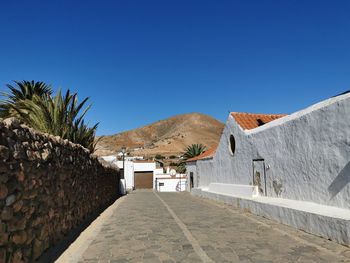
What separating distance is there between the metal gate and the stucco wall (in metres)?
0.30

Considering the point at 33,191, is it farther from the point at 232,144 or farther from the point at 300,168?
the point at 232,144

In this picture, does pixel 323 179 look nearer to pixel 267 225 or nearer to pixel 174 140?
pixel 267 225

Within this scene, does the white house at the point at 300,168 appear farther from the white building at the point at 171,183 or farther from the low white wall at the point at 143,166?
the low white wall at the point at 143,166

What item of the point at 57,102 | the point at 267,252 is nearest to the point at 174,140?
the point at 57,102

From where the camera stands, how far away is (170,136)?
12756 centimetres

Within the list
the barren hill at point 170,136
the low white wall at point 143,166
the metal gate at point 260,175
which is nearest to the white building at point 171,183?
the low white wall at point 143,166

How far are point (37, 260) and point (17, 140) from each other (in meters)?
2.21

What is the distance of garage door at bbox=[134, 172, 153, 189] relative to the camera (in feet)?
154

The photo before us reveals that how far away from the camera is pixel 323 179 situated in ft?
31.4

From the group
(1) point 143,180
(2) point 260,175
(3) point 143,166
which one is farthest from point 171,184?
(2) point 260,175

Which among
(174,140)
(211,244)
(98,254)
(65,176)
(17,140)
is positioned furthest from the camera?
(174,140)

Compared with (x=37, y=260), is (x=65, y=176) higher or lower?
higher

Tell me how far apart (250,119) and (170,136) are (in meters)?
110

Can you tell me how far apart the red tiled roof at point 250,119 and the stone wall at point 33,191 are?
9826 mm
